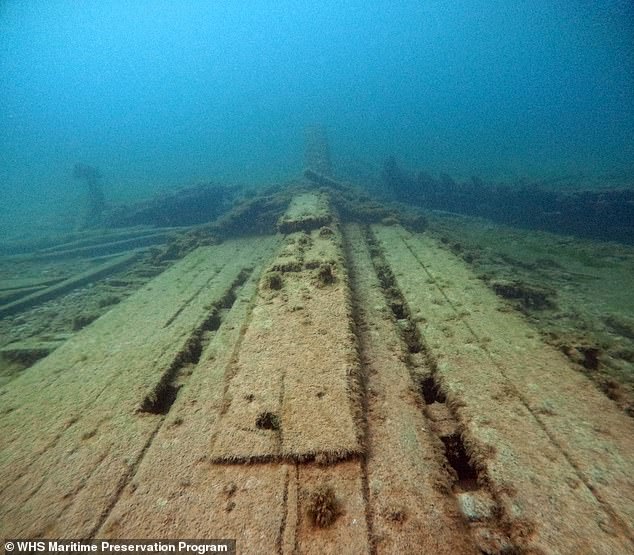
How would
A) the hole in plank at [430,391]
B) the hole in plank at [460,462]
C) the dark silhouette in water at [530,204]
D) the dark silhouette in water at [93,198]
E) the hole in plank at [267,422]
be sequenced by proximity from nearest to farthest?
the hole in plank at [460,462] < the hole in plank at [267,422] < the hole in plank at [430,391] < the dark silhouette in water at [530,204] < the dark silhouette in water at [93,198]

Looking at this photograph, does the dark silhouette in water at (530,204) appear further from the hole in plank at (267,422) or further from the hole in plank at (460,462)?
the hole in plank at (267,422)

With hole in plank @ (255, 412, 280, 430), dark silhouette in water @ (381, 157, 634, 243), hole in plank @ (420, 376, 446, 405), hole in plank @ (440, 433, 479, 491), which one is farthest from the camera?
dark silhouette in water @ (381, 157, 634, 243)

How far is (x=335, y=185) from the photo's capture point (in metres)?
10.9

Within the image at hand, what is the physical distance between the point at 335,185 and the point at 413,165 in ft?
53.2

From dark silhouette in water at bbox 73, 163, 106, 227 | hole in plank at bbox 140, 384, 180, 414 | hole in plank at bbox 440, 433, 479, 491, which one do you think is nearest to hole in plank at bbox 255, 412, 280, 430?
hole in plank at bbox 140, 384, 180, 414

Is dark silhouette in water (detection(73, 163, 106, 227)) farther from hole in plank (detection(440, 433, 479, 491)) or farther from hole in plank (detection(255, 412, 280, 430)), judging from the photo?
hole in plank (detection(440, 433, 479, 491))

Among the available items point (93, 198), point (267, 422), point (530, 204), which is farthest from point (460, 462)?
point (93, 198)

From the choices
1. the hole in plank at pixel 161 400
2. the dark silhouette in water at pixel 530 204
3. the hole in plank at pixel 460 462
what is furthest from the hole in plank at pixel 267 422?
the dark silhouette in water at pixel 530 204

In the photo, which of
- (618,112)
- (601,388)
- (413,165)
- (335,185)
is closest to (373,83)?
(618,112)

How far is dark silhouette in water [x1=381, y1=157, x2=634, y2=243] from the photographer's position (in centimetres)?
794

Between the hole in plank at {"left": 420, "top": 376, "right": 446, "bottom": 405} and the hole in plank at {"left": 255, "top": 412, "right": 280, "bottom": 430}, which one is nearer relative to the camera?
the hole in plank at {"left": 255, "top": 412, "right": 280, "bottom": 430}

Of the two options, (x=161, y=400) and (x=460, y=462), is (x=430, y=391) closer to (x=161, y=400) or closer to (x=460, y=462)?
(x=460, y=462)

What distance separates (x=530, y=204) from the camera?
9602 mm

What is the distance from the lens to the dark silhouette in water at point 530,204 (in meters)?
7.94
